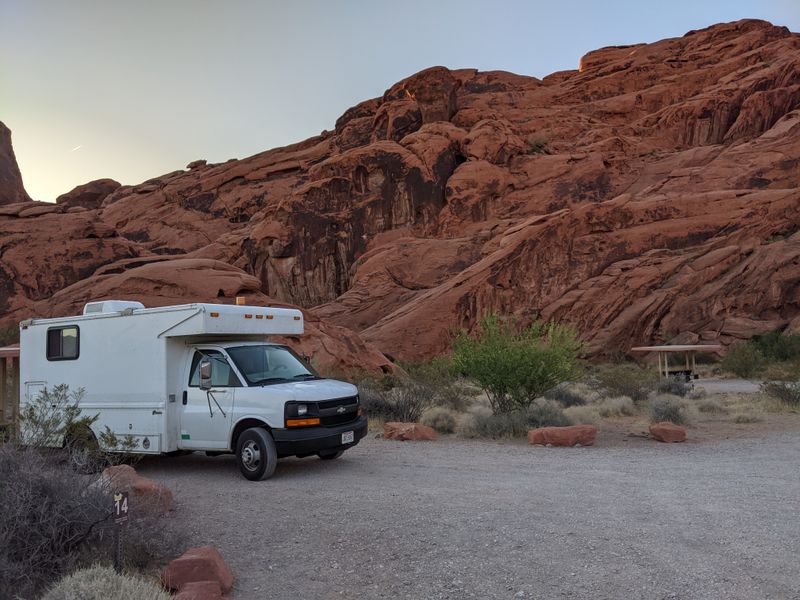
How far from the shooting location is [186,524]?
6613 mm

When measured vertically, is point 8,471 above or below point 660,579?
above

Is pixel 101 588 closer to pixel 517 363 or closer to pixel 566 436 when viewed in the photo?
pixel 566 436

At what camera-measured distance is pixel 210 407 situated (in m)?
9.47

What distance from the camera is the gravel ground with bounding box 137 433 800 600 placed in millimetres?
4746

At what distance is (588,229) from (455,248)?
10.9m

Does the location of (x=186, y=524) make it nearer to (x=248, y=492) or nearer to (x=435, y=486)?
(x=248, y=492)

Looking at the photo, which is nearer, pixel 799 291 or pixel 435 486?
pixel 435 486

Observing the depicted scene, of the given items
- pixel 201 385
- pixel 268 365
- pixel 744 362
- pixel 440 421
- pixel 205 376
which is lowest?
pixel 440 421

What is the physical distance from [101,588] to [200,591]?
65cm

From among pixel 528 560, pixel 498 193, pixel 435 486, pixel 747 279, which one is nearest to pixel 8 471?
pixel 528 560

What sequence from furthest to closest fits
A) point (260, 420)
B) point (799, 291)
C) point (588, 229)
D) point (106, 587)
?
1. point (588, 229)
2. point (799, 291)
3. point (260, 420)
4. point (106, 587)

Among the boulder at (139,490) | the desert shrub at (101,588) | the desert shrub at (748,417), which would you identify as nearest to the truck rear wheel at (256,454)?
the boulder at (139,490)

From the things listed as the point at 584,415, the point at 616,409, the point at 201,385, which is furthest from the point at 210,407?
the point at 616,409

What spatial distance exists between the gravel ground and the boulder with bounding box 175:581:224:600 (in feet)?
1.10
